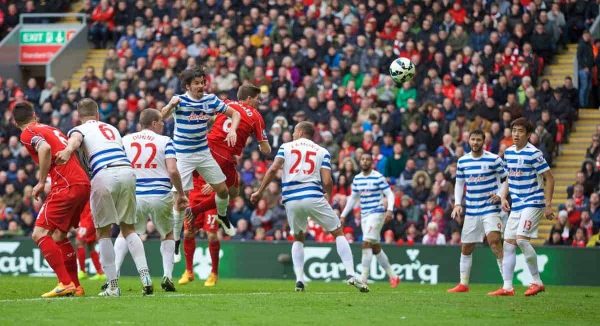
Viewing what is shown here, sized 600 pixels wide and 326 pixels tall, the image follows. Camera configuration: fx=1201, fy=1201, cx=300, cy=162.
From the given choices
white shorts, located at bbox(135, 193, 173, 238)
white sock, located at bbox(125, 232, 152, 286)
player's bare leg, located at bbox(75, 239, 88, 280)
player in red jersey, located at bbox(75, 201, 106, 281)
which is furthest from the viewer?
player's bare leg, located at bbox(75, 239, 88, 280)

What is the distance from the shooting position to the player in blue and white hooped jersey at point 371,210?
20.8 metres

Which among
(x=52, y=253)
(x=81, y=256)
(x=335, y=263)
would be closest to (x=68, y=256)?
(x=52, y=253)

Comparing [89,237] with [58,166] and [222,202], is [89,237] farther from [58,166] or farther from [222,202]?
[58,166]

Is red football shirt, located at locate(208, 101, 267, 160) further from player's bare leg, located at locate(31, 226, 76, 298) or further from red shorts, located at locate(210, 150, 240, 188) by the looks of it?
player's bare leg, located at locate(31, 226, 76, 298)

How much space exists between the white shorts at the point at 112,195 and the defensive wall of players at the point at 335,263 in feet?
35.1

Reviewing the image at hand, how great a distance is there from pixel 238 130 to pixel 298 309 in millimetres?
5730

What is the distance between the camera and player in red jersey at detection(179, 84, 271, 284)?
18.8m

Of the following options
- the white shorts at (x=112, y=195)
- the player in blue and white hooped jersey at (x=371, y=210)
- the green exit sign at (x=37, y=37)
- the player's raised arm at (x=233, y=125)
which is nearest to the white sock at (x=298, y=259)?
the player's raised arm at (x=233, y=125)

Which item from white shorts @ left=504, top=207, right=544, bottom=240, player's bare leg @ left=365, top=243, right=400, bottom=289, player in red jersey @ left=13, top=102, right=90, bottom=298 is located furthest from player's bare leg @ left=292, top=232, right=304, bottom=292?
player in red jersey @ left=13, top=102, right=90, bottom=298

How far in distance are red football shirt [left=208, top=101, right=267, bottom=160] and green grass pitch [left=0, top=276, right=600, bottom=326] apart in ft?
10.4

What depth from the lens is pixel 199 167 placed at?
17.9 meters

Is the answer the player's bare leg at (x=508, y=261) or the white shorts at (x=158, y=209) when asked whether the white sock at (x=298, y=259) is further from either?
the player's bare leg at (x=508, y=261)

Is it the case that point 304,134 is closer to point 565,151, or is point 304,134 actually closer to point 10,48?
point 565,151

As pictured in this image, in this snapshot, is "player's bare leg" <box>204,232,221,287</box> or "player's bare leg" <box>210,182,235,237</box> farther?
"player's bare leg" <box>204,232,221,287</box>
